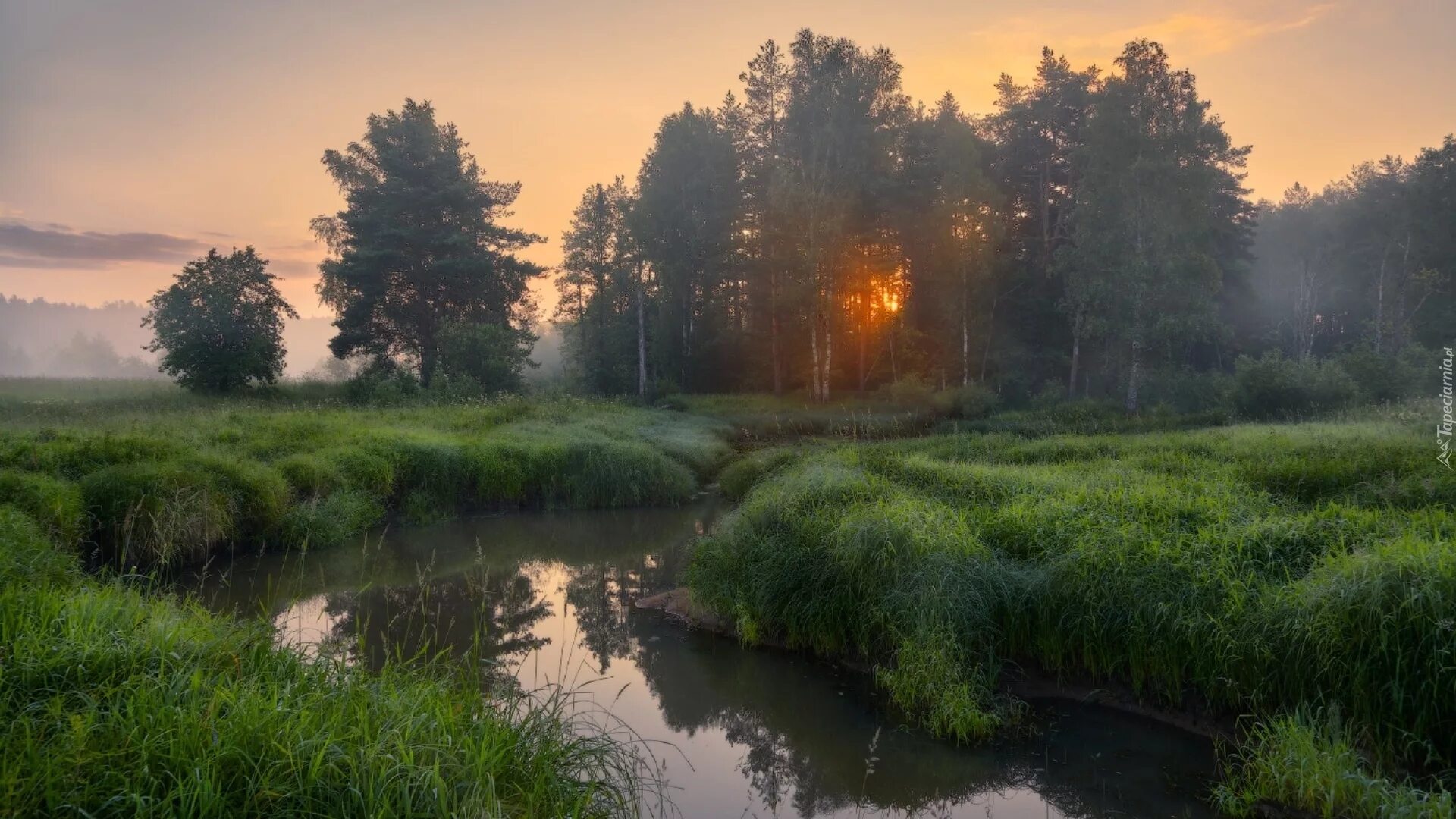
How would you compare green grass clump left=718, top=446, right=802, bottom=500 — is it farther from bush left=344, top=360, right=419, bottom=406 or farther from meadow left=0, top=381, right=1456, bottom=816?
bush left=344, top=360, right=419, bottom=406

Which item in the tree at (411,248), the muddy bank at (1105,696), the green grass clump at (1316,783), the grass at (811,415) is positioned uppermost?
the tree at (411,248)

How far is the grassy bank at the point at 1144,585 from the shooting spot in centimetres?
564

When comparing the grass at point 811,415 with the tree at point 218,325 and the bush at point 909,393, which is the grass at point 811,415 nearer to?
the bush at point 909,393

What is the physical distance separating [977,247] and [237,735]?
110 feet

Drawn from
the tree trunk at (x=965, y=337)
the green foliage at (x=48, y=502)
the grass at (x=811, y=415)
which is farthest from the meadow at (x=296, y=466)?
the tree trunk at (x=965, y=337)

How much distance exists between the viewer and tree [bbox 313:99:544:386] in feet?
117

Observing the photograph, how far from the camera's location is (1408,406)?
745 inches

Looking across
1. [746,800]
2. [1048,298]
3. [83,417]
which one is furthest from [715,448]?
[1048,298]

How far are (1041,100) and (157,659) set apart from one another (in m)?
42.0

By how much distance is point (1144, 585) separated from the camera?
7.30 m

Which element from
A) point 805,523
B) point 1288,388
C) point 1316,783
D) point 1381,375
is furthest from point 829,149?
point 1316,783

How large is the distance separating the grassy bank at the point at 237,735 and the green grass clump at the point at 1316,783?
4.43m

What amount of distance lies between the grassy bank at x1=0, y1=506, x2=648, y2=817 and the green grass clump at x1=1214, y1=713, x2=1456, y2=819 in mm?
4433

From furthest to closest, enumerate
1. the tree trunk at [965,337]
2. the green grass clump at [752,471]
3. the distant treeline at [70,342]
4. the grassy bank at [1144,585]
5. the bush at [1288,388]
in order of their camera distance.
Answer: the distant treeline at [70,342]
the tree trunk at [965,337]
the bush at [1288,388]
the green grass clump at [752,471]
the grassy bank at [1144,585]
